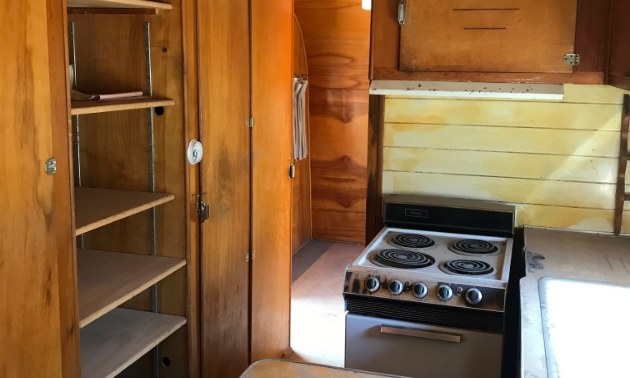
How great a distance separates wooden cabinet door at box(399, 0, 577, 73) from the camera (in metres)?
2.47

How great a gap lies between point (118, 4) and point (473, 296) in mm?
1629

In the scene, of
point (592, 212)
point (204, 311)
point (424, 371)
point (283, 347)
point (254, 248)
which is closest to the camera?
point (424, 371)

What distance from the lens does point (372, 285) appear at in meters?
2.44

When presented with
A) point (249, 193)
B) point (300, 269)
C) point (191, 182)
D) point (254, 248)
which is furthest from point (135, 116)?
point (300, 269)

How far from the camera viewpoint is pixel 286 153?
341 centimetres

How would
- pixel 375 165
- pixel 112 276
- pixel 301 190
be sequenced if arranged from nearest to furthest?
pixel 112 276 < pixel 375 165 < pixel 301 190

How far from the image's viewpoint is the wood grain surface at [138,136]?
241 cm

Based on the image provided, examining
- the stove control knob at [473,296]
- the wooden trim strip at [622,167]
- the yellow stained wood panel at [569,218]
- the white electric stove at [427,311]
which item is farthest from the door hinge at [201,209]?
the wooden trim strip at [622,167]

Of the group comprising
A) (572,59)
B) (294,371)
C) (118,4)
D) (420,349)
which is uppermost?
(118,4)

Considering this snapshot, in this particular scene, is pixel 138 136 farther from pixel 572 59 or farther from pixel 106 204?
pixel 572 59

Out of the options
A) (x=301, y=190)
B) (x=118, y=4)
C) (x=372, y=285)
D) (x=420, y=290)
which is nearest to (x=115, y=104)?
(x=118, y=4)

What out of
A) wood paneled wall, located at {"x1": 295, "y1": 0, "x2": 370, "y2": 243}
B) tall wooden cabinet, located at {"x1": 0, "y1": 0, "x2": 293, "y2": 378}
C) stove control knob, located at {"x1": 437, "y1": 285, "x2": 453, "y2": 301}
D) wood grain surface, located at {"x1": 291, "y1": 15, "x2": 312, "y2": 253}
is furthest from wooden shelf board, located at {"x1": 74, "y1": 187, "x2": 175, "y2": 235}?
wood paneled wall, located at {"x1": 295, "y1": 0, "x2": 370, "y2": 243}

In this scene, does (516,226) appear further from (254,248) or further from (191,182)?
(191,182)

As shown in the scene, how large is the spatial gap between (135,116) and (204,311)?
0.86 m
